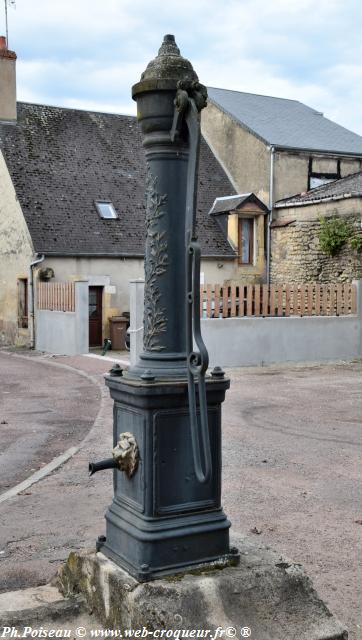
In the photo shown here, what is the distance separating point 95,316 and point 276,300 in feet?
25.0

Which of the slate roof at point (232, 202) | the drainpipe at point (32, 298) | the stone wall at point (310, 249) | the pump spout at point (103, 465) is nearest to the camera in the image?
the pump spout at point (103, 465)

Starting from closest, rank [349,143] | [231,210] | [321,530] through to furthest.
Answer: [321,530]
[231,210]
[349,143]

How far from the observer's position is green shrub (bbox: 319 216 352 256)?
20.1 metres

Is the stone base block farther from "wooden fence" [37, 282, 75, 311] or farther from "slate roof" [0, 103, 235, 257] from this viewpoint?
"slate roof" [0, 103, 235, 257]

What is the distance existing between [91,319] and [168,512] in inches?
756

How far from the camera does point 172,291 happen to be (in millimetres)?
3512

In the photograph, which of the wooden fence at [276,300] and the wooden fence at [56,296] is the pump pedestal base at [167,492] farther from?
the wooden fence at [56,296]

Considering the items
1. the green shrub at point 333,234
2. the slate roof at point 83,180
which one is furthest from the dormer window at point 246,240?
the green shrub at point 333,234

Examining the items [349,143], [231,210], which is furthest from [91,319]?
[349,143]

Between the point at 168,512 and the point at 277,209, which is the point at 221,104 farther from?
the point at 168,512

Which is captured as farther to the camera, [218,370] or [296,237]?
[296,237]

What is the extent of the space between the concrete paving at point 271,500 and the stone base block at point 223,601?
0.62 metres

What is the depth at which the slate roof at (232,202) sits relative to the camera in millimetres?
23469

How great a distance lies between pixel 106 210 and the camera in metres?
23.5
